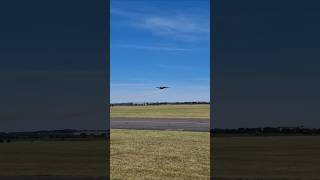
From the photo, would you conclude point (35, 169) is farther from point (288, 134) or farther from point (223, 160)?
point (288, 134)

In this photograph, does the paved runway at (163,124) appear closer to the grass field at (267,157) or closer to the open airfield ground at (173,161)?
the open airfield ground at (173,161)

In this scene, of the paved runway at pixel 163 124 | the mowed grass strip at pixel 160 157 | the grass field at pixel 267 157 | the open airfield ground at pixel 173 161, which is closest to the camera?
the grass field at pixel 267 157

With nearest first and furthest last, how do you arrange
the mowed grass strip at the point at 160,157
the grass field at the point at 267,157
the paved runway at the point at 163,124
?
the grass field at the point at 267,157, the mowed grass strip at the point at 160,157, the paved runway at the point at 163,124

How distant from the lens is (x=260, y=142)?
641 inches

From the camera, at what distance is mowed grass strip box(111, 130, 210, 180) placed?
14.6 m

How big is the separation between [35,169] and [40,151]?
4.65 ft

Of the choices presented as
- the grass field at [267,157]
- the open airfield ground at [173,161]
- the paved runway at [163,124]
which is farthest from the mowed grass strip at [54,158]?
the paved runway at [163,124]

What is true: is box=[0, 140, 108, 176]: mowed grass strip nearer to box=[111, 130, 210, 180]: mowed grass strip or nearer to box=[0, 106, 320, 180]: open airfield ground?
box=[0, 106, 320, 180]: open airfield ground

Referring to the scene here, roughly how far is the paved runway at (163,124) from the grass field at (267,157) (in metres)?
10.8

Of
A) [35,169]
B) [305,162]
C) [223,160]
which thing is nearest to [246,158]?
[223,160]

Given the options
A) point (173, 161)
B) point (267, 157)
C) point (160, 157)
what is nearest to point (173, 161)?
point (173, 161)

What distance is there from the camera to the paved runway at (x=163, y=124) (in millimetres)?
28672

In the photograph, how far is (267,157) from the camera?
15.1 meters

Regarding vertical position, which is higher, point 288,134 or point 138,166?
point 288,134
